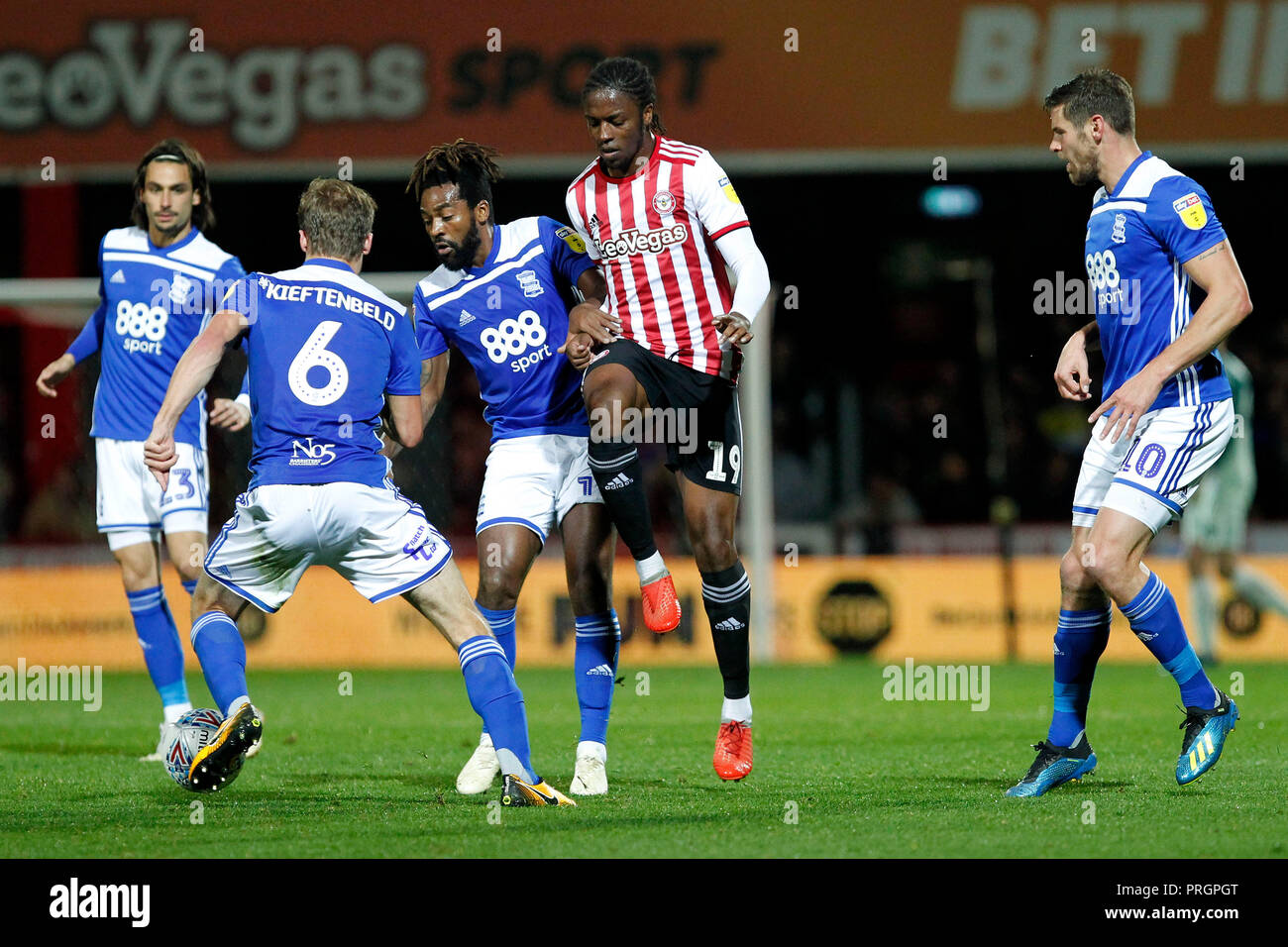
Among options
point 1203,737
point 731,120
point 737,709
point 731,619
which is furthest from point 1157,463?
point 731,120

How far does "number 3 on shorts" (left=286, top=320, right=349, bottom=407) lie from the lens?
545 centimetres

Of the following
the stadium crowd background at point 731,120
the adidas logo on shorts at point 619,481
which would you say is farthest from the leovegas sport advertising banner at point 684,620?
→ the adidas logo on shorts at point 619,481

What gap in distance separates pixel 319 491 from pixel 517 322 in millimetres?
1165

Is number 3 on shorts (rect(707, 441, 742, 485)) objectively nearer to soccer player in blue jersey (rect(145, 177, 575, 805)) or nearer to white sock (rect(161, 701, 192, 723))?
soccer player in blue jersey (rect(145, 177, 575, 805))

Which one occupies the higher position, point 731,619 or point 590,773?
point 731,619

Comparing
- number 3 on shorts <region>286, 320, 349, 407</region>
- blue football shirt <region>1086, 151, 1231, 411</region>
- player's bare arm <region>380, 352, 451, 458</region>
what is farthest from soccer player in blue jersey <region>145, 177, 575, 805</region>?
blue football shirt <region>1086, 151, 1231, 411</region>

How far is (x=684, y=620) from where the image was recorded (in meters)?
12.3

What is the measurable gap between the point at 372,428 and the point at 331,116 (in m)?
8.93

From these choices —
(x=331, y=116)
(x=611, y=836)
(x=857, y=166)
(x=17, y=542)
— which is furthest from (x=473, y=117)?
(x=611, y=836)

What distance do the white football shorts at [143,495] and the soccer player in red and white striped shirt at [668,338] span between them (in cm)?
229

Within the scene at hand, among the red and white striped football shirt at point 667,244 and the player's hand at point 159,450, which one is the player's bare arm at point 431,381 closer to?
the red and white striped football shirt at point 667,244

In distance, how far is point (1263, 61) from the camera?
13.4 m

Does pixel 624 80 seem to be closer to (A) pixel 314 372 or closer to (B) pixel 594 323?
(B) pixel 594 323
